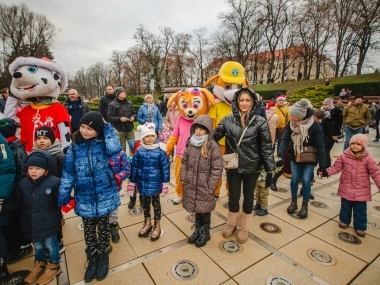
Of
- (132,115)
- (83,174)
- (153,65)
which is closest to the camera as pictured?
(83,174)

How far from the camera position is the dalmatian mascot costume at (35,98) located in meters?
2.96

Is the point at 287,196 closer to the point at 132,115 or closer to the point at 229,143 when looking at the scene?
the point at 229,143

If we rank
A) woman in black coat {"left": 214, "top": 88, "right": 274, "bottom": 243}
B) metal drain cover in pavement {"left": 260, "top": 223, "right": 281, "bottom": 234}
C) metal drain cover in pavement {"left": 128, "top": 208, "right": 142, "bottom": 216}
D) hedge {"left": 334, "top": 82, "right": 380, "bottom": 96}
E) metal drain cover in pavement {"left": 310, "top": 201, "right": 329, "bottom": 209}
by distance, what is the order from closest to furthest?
woman in black coat {"left": 214, "top": 88, "right": 274, "bottom": 243}, metal drain cover in pavement {"left": 260, "top": 223, "right": 281, "bottom": 234}, metal drain cover in pavement {"left": 128, "top": 208, "right": 142, "bottom": 216}, metal drain cover in pavement {"left": 310, "top": 201, "right": 329, "bottom": 209}, hedge {"left": 334, "top": 82, "right": 380, "bottom": 96}

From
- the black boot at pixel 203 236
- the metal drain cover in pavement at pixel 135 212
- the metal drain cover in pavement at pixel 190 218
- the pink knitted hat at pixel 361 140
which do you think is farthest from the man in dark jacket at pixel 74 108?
the pink knitted hat at pixel 361 140

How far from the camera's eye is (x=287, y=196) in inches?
175

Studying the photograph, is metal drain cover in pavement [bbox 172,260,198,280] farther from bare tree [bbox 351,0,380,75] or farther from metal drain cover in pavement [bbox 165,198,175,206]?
bare tree [bbox 351,0,380,75]

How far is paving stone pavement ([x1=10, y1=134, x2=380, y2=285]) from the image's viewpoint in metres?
2.35

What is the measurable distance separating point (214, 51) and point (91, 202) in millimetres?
44916

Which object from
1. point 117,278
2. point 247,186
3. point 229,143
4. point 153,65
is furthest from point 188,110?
point 153,65

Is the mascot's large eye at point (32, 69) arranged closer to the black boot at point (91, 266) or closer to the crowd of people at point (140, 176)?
the crowd of people at point (140, 176)

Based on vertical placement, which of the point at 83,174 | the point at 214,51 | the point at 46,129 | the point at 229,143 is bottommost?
the point at 83,174

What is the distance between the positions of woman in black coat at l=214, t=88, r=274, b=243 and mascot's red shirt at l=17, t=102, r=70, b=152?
230 cm

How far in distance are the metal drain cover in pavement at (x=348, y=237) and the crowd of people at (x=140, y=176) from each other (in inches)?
4.8

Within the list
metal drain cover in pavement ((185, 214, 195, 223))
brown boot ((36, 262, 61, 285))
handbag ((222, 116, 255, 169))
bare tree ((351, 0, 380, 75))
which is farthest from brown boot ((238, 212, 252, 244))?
bare tree ((351, 0, 380, 75))
